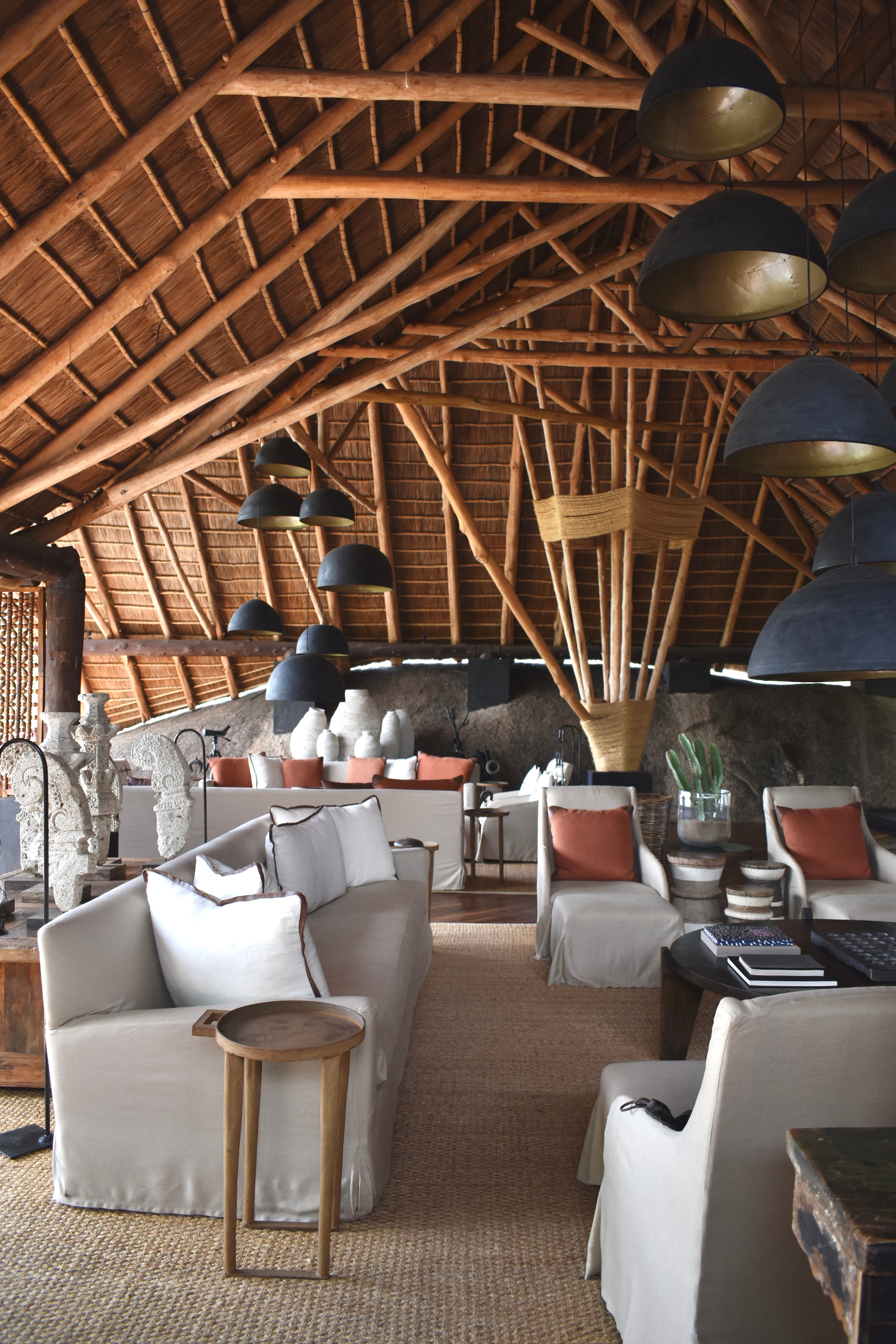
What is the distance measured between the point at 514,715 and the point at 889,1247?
13.2 metres

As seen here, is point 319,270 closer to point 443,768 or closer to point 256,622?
point 256,622

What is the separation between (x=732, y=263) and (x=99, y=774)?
11.0ft

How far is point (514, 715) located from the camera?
14.1 meters

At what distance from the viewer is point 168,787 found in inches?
183

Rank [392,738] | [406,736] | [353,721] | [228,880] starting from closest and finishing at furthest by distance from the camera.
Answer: [228,880] → [392,738] → [406,736] → [353,721]

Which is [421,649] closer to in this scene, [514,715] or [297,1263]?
[514,715]

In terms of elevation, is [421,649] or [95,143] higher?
[95,143]

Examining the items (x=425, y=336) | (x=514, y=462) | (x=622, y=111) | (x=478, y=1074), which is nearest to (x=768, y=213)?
(x=478, y=1074)

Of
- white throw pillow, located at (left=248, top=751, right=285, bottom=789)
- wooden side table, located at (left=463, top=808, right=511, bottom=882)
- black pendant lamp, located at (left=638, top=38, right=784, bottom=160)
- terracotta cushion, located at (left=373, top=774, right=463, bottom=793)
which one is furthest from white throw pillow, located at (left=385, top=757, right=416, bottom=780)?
black pendant lamp, located at (left=638, top=38, right=784, bottom=160)

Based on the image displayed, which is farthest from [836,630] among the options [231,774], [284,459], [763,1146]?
[231,774]

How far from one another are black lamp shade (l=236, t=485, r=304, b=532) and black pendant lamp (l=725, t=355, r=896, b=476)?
378cm

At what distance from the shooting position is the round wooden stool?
2414 mm

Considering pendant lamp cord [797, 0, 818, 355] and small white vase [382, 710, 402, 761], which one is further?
Answer: small white vase [382, 710, 402, 761]

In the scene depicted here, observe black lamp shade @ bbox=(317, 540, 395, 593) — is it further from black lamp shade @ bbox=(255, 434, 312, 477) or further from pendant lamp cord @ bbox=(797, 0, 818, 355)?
pendant lamp cord @ bbox=(797, 0, 818, 355)
